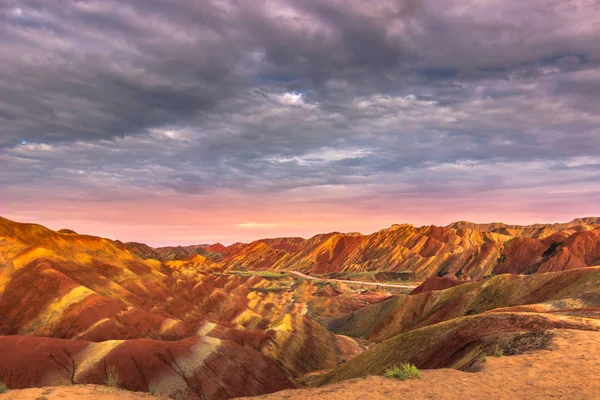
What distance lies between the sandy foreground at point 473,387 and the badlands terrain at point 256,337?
0.07 metres

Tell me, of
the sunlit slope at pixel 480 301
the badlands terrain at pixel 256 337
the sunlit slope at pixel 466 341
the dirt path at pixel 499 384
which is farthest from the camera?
the sunlit slope at pixel 480 301

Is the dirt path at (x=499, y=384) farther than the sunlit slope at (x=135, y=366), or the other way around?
the sunlit slope at (x=135, y=366)

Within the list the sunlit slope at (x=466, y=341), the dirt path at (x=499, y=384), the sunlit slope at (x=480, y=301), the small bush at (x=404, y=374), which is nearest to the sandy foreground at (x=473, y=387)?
the dirt path at (x=499, y=384)

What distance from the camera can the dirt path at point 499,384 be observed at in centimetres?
1231

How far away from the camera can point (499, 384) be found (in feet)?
43.3

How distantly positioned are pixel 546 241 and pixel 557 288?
415 ft

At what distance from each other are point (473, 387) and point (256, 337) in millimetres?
46315

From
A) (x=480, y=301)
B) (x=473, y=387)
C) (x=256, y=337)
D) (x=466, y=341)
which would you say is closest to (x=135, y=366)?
(x=256, y=337)

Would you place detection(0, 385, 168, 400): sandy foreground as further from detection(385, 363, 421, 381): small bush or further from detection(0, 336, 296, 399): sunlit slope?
detection(0, 336, 296, 399): sunlit slope

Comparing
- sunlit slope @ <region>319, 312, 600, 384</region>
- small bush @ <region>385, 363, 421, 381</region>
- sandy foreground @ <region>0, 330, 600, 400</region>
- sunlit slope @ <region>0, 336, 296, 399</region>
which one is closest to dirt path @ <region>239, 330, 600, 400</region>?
sandy foreground @ <region>0, 330, 600, 400</region>

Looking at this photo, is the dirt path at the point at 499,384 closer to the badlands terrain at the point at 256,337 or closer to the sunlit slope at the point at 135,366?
the badlands terrain at the point at 256,337

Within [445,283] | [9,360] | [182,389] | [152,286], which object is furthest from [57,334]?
[445,283]

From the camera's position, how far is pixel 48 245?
7462cm

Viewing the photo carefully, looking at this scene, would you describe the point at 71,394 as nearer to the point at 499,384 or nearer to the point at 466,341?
the point at 499,384
